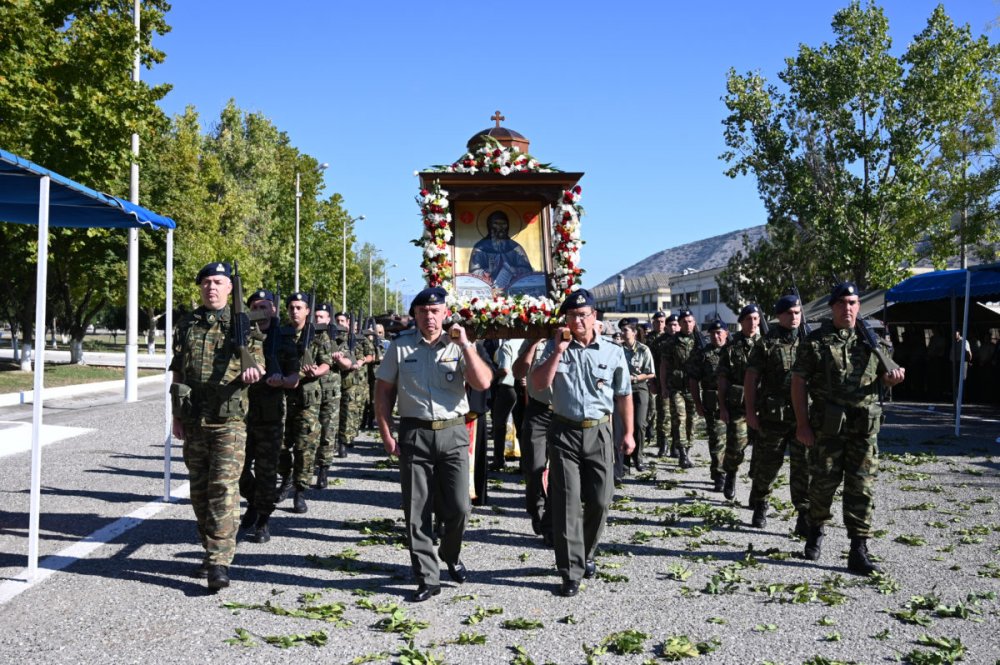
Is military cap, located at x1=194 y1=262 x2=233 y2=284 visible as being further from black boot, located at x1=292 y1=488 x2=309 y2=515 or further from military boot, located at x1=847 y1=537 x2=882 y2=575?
military boot, located at x1=847 y1=537 x2=882 y2=575

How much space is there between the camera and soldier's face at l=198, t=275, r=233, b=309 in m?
6.23

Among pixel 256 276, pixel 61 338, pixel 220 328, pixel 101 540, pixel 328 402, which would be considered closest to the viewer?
pixel 220 328

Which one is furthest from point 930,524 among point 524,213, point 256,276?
point 256,276

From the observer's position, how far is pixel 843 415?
21.8ft

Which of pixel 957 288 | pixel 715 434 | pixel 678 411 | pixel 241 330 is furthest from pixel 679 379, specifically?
pixel 957 288

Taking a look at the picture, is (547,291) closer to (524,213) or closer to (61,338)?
(524,213)

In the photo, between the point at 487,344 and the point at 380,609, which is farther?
the point at 487,344

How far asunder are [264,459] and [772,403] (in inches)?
184

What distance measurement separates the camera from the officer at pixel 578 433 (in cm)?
598

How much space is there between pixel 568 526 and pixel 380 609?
1.38 m

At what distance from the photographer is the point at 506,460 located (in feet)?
41.0

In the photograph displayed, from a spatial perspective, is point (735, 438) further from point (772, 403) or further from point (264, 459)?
point (264, 459)

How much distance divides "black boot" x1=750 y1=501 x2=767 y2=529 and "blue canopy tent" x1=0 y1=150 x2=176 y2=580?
5831 mm

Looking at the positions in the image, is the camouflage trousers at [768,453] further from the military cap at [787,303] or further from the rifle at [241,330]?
the rifle at [241,330]
